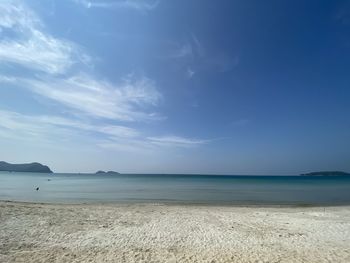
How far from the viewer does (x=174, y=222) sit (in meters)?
13.7

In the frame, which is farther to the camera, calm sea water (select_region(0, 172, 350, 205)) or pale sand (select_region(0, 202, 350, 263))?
calm sea water (select_region(0, 172, 350, 205))

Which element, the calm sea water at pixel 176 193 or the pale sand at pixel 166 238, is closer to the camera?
the pale sand at pixel 166 238

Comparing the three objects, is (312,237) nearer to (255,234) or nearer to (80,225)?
(255,234)

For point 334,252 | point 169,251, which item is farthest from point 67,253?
point 334,252

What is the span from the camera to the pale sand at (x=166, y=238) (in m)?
8.20

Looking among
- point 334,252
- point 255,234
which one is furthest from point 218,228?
point 334,252

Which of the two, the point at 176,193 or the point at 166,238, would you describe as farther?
the point at 176,193

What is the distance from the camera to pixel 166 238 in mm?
10453

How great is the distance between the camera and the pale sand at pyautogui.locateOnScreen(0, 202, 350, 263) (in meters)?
8.20

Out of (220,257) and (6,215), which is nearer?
(220,257)

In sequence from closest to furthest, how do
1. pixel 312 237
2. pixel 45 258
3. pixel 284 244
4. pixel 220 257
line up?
pixel 45 258 < pixel 220 257 < pixel 284 244 < pixel 312 237

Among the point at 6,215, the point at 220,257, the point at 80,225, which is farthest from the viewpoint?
the point at 6,215

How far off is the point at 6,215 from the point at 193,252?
36.5 ft

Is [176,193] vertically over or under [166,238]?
under
